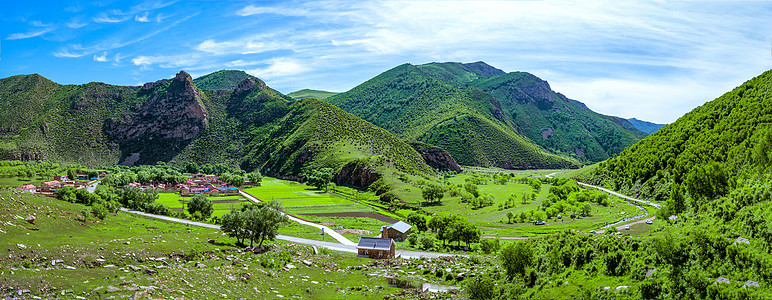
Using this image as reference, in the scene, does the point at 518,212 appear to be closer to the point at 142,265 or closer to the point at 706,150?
the point at 706,150

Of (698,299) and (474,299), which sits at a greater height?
(698,299)

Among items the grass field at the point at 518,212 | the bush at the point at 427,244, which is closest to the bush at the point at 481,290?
the bush at the point at 427,244

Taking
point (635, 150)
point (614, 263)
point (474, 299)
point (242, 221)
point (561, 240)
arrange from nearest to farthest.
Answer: point (614, 263) < point (474, 299) < point (561, 240) < point (242, 221) < point (635, 150)

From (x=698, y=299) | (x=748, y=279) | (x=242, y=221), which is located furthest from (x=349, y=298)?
(x=748, y=279)

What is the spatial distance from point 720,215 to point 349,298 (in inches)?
1479

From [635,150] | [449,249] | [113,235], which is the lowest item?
[449,249]

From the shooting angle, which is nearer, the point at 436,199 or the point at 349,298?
the point at 349,298

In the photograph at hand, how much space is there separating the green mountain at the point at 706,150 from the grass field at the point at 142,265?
2096 inches

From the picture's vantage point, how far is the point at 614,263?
38125 mm

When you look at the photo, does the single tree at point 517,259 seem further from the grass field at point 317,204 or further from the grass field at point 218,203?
the grass field at point 218,203

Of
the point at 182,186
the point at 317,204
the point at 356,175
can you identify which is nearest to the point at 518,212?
the point at 317,204

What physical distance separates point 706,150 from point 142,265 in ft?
411

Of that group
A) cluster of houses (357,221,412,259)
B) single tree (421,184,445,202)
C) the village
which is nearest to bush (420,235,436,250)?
cluster of houses (357,221,412,259)

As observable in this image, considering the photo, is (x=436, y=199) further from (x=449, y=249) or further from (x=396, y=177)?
(x=449, y=249)
